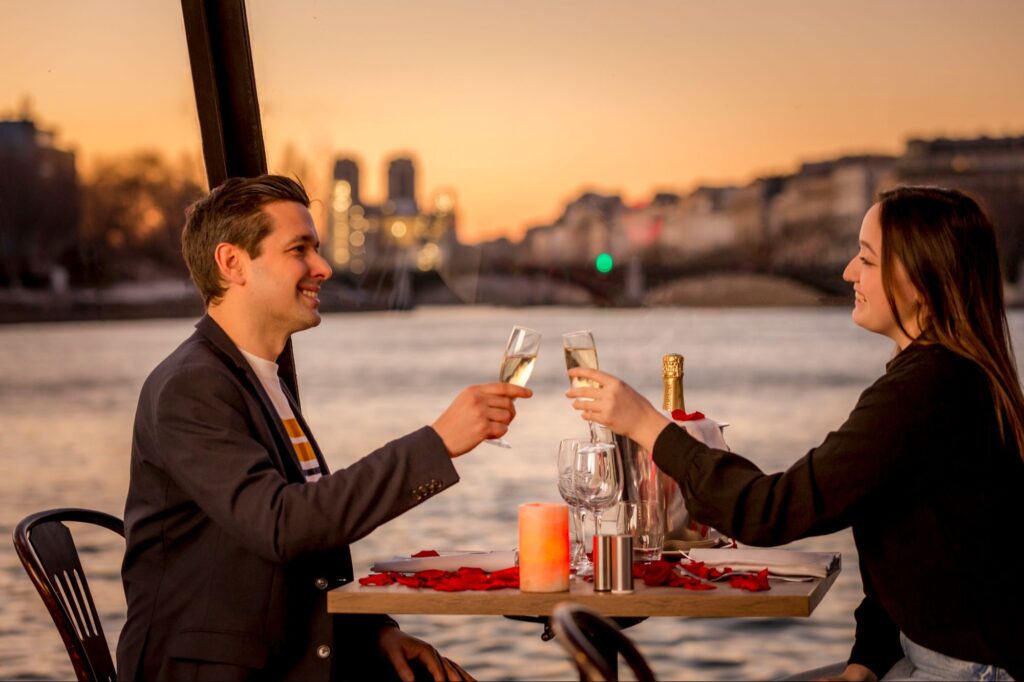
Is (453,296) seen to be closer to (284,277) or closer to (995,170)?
(995,170)

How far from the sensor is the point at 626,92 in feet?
120

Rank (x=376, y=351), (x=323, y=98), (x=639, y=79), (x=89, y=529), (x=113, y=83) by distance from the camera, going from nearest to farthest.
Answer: (x=89, y=529) < (x=113, y=83) < (x=323, y=98) < (x=639, y=79) < (x=376, y=351)

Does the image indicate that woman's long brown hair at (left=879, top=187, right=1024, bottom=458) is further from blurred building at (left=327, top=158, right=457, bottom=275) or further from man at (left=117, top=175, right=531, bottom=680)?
blurred building at (left=327, top=158, right=457, bottom=275)

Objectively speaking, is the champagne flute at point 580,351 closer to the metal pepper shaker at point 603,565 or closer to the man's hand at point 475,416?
the man's hand at point 475,416

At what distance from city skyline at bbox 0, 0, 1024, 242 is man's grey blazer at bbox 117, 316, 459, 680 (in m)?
26.3

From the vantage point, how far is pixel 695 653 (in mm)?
9422

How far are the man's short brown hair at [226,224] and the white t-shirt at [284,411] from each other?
0.13 meters

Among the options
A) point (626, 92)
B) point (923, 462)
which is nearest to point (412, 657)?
point (923, 462)

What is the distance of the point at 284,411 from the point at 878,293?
97cm

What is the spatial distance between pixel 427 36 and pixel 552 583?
111ft

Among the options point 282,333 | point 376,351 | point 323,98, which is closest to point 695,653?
point 282,333

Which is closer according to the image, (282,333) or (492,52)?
(282,333)

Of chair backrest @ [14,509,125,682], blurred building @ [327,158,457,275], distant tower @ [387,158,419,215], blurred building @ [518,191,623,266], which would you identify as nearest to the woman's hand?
chair backrest @ [14,509,125,682]

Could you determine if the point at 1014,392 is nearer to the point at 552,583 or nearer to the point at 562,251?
the point at 552,583
